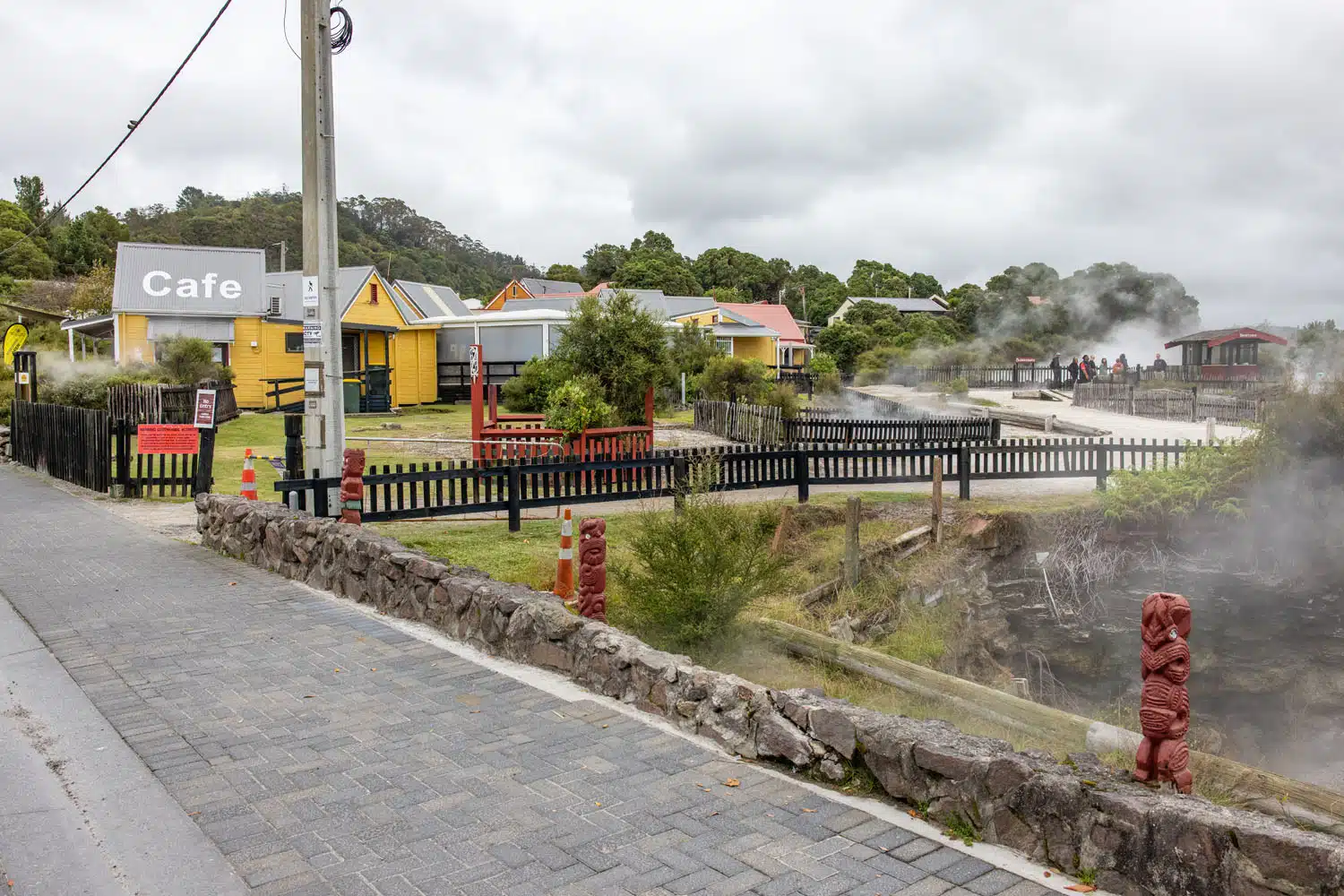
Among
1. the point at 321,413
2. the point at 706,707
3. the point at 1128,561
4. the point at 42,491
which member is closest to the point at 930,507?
the point at 1128,561

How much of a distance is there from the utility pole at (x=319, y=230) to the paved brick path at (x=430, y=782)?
137 inches

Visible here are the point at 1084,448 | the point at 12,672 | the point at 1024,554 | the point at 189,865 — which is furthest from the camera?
the point at 1084,448

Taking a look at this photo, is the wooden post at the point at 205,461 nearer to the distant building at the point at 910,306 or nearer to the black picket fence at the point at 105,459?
the black picket fence at the point at 105,459

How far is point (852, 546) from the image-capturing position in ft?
42.0

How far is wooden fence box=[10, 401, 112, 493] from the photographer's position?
17.1m

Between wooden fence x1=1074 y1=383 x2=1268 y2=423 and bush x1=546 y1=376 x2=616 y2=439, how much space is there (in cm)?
2002

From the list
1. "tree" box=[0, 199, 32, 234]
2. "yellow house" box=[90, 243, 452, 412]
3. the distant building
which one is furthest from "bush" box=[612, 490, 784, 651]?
"tree" box=[0, 199, 32, 234]

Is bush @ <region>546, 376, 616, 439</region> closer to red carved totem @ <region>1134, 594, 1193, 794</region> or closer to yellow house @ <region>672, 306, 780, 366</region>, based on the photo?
red carved totem @ <region>1134, 594, 1193, 794</region>

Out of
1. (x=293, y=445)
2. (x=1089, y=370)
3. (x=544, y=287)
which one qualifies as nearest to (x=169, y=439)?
(x=293, y=445)

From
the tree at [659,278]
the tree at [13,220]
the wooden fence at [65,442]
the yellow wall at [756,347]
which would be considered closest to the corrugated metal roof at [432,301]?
the yellow wall at [756,347]

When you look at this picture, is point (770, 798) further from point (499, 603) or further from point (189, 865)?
point (499, 603)

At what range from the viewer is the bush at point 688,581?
8867 mm

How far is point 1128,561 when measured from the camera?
52.1 feet

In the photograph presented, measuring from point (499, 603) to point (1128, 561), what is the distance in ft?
38.2
